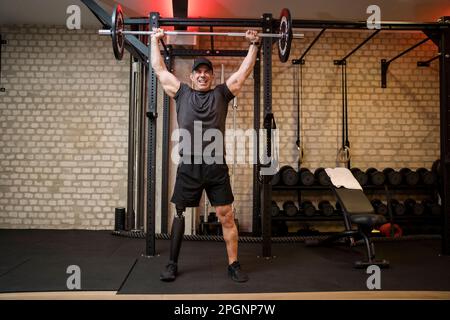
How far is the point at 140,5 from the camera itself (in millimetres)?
4078

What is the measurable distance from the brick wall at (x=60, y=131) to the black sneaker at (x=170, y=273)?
7.90 ft

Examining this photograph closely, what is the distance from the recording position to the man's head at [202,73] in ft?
8.32

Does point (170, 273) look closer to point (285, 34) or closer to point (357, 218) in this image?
point (357, 218)

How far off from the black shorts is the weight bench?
130cm

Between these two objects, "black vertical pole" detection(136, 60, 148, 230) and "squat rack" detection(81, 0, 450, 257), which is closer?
"squat rack" detection(81, 0, 450, 257)

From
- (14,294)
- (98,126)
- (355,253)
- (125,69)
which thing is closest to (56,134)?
(98,126)

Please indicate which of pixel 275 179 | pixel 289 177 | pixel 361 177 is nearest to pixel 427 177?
pixel 361 177

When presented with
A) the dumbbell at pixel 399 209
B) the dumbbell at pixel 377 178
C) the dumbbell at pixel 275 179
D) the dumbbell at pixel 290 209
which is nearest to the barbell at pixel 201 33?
the dumbbell at pixel 275 179

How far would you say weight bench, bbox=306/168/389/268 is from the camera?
2900 mm

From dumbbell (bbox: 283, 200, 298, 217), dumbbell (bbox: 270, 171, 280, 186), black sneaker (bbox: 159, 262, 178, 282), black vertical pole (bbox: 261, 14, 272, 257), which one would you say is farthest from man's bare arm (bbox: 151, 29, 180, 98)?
dumbbell (bbox: 283, 200, 298, 217)

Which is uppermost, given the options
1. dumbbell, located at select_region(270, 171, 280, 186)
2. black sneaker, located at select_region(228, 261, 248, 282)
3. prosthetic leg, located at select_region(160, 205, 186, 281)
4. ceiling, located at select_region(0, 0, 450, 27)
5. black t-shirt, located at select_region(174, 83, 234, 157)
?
ceiling, located at select_region(0, 0, 450, 27)

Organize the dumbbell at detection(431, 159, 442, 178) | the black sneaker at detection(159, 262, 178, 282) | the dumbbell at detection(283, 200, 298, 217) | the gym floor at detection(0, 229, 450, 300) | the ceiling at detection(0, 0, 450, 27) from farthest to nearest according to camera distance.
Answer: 1. the dumbbell at detection(431, 159, 442, 178)
2. the dumbbell at detection(283, 200, 298, 217)
3. the ceiling at detection(0, 0, 450, 27)
4. the black sneaker at detection(159, 262, 178, 282)
5. the gym floor at detection(0, 229, 450, 300)

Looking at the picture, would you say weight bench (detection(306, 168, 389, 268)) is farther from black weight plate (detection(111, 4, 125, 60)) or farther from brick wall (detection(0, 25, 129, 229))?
brick wall (detection(0, 25, 129, 229))

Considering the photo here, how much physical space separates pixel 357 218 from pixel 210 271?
4.52 ft
